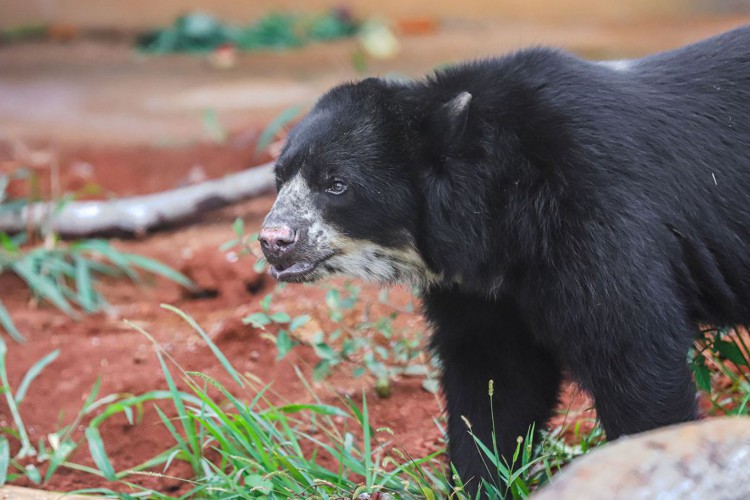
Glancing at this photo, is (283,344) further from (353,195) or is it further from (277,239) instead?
(353,195)

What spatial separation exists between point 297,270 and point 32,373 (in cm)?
163

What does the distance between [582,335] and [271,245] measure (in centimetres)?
106

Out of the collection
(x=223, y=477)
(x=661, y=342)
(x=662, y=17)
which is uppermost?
(x=662, y=17)

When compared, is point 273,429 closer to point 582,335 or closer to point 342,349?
point 342,349

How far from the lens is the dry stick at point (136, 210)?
6.06m

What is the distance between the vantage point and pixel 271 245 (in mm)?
3408

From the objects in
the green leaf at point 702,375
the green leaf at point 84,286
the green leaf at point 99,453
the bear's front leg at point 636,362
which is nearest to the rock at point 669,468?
the bear's front leg at point 636,362

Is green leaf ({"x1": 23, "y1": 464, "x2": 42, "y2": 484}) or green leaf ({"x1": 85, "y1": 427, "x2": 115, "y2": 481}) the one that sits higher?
green leaf ({"x1": 85, "y1": 427, "x2": 115, "y2": 481})

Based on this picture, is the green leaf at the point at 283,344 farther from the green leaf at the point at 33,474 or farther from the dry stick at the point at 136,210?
the dry stick at the point at 136,210

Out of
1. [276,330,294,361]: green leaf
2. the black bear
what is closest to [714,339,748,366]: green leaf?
the black bear

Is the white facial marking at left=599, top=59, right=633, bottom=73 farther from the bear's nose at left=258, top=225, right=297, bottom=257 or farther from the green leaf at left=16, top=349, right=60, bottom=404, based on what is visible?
the green leaf at left=16, top=349, right=60, bottom=404

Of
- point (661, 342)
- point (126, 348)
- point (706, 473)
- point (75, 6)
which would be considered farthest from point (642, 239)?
point (75, 6)

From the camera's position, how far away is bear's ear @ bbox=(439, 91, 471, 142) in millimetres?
3258

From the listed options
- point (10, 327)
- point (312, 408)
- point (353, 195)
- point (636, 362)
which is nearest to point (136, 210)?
point (10, 327)
